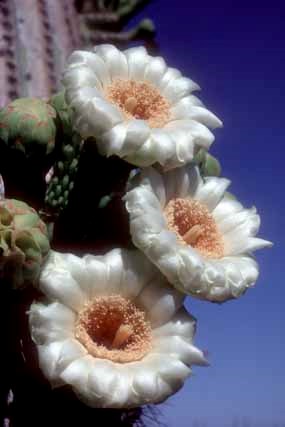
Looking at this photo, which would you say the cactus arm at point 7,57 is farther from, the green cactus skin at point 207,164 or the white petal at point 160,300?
the white petal at point 160,300

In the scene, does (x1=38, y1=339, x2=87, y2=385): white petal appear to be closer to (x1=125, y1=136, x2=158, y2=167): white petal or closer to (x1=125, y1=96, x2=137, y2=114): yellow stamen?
(x1=125, y1=136, x2=158, y2=167): white petal

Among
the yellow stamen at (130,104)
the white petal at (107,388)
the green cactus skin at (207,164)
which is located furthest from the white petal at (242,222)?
the white petal at (107,388)

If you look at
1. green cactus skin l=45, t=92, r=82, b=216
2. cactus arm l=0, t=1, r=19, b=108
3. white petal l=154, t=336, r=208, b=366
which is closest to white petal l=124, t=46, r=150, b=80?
green cactus skin l=45, t=92, r=82, b=216

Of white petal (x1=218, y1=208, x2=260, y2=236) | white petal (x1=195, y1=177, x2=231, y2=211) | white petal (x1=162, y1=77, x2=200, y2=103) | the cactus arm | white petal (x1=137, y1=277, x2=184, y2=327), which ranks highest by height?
white petal (x1=162, y1=77, x2=200, y2=103)

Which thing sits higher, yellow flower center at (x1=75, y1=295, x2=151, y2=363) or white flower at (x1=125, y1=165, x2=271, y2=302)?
white flower at (x1=125, y1=165, x2=271, y2=302)

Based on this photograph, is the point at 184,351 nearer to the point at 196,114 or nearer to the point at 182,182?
the point at 182,182

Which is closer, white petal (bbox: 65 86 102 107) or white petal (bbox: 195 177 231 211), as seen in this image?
white petal (bbox: 65 86 102 107)
